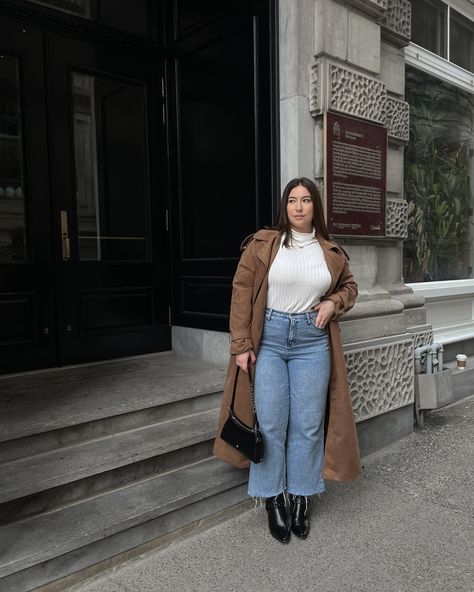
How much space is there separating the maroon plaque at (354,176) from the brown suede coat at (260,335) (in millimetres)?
1146

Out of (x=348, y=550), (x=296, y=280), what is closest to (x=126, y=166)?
(x=296, y=280)

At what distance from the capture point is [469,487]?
→ 3.57 metres

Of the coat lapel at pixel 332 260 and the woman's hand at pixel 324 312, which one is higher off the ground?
the coat lapel at pixel 332 260

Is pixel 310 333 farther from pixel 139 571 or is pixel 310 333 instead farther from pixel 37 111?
pixel 37 111

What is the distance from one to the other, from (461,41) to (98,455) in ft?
21.5

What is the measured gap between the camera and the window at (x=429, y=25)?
5695 mm

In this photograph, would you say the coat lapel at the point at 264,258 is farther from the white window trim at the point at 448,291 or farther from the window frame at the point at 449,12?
the window frame at the point at 449,12

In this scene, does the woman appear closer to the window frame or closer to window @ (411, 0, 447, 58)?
window @ (411, 0, 447, 58)

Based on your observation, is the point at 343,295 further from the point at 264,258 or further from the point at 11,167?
the point at 11,167

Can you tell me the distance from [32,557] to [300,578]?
51.7 inches

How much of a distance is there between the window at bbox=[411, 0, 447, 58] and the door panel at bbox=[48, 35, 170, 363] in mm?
3089

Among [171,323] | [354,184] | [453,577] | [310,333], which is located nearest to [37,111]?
[171,323]

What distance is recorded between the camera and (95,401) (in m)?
3.45

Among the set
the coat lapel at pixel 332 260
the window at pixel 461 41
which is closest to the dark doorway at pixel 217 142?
the coat lapel at pixel 332 260
